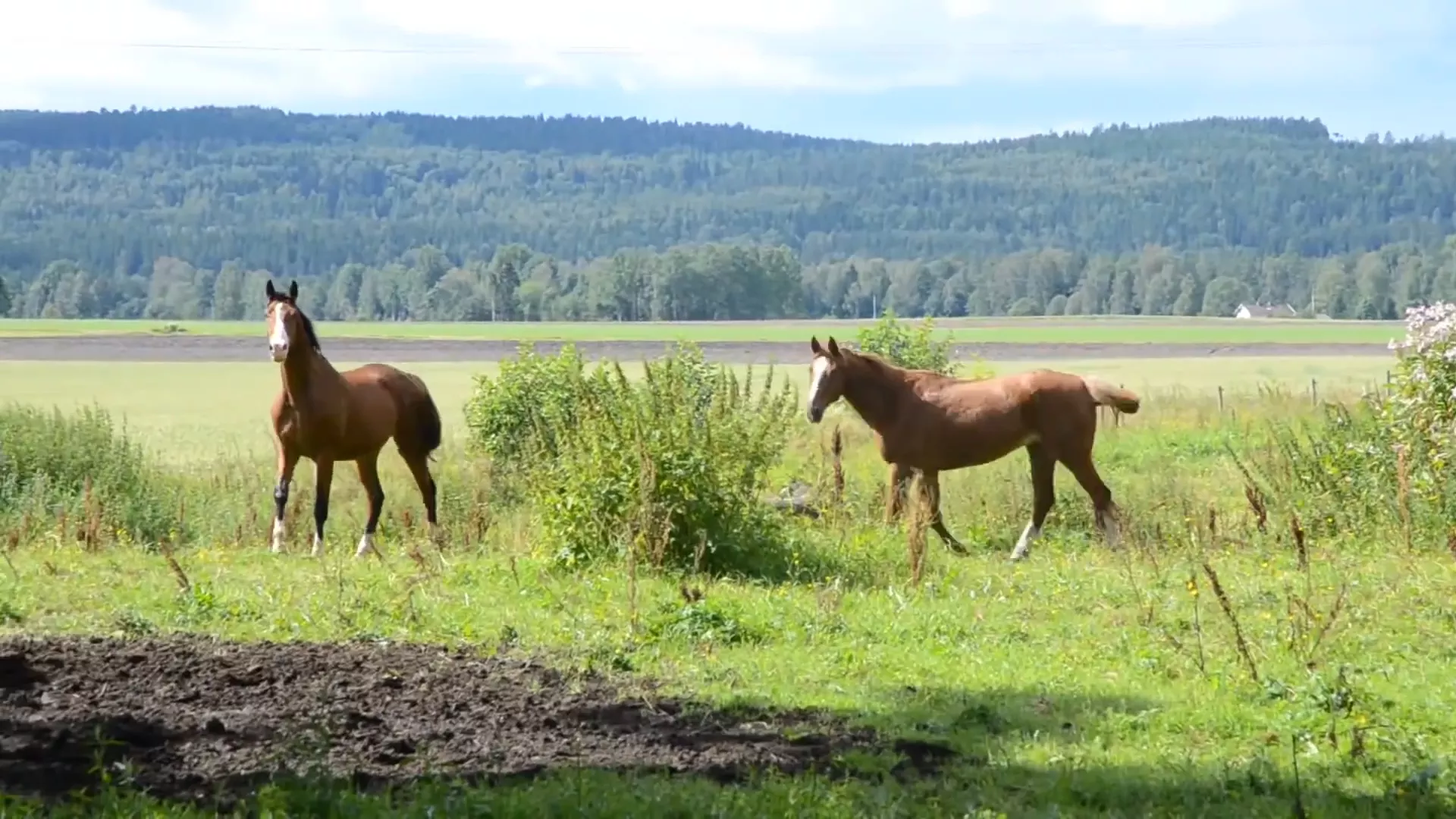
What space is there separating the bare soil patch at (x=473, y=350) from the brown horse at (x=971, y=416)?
115 feet

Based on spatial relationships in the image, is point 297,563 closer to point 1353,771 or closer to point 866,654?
point 866,654

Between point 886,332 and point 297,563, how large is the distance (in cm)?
1654

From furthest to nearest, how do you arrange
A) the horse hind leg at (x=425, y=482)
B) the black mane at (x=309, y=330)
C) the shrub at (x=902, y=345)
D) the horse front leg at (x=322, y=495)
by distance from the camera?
the shrub at (x=902, y=345) → the horse hind leg at (x=425, y=482) → the black mane at (x=309, y=330) → the horse front leg at (x=322, y=495)

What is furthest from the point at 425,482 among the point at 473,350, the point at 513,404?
the point at 473,350

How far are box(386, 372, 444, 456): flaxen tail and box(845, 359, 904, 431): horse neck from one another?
13.6 feet

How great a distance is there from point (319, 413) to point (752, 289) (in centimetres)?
10028

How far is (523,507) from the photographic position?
17.4 m

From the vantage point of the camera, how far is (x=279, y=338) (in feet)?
46.8

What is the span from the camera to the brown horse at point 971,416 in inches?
611

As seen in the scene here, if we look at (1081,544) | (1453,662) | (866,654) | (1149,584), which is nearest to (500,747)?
(866,654)

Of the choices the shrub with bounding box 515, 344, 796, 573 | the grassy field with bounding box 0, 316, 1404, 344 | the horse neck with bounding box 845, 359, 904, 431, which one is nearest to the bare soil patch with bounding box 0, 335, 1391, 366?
the grassy field with bounding box 0, 316, 1404, 344

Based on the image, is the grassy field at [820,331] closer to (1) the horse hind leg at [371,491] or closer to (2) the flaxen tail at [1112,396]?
(1) the horse hind leg at [371,491]

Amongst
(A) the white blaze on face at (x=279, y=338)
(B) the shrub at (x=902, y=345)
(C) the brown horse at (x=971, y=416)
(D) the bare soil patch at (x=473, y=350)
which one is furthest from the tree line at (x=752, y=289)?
(A) the white blaze on face at (x=279, y=338)

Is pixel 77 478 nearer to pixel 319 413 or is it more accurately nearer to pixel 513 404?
pixel 319 413
